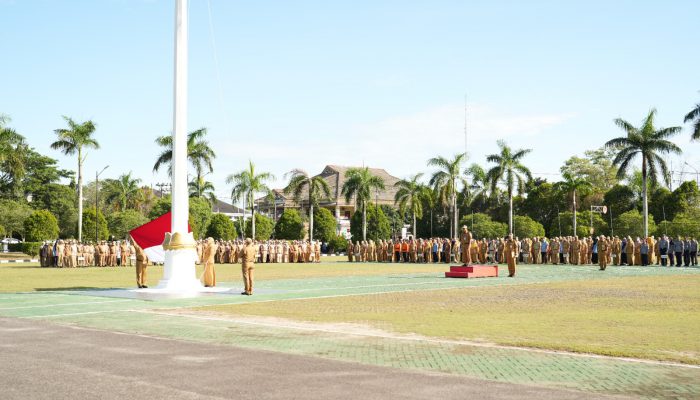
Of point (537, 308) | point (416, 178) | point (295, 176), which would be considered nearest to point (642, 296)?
point (537, 308)

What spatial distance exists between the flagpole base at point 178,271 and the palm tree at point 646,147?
4062 centimetres

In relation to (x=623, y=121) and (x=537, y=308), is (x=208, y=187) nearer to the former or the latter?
(x=623, y=121)

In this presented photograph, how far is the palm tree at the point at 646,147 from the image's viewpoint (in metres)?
53.0

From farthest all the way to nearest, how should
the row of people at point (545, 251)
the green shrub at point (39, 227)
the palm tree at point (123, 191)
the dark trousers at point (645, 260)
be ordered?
1. the palm tree at point (123, 191)
2. the green shrub at point (39, 227)
3. the dark trousers at point (645, 260)
4. the row of people at point (545, 251)

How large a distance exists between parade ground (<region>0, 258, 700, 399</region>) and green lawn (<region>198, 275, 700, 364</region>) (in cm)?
3

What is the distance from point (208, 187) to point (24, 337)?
269 feet

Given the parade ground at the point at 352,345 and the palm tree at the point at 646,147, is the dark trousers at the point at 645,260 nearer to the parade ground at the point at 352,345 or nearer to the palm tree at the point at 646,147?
the palm tree at the point at 646,147

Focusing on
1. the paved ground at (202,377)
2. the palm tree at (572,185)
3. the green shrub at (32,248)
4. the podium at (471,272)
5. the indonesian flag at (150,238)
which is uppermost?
the palm tree at (572,185)

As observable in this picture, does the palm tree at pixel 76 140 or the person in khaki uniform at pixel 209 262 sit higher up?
the palm tree at pixel 76 140

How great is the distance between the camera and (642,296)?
2005 cm

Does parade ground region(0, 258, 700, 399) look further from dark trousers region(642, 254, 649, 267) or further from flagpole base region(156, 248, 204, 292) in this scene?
dark trousers region(642, 254, 649, 267)

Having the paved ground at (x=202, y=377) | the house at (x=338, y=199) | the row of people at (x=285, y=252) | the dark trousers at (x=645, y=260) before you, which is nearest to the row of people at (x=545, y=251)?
the dark trousers at (x=645, y=260)

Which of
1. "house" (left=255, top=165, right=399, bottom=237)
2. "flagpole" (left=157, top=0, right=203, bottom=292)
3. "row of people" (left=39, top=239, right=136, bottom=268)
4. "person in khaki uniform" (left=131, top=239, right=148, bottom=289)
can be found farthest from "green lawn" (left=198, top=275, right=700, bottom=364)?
"house" (left=255, top=165, right=399, bottom=237)

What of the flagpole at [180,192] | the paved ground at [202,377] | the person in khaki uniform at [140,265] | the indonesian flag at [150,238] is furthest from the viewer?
the indonesian flag at [150,238]
